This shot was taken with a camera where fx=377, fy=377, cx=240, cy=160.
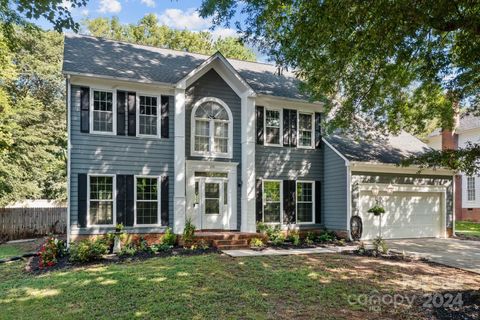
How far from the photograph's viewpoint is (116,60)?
1323 cm

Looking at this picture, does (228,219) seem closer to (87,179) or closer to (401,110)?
(87,179)

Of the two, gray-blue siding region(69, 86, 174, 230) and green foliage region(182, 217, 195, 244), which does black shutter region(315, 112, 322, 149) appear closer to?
gray-blue siding region(69, 86, 174, 230)

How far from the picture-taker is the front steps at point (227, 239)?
1181 cm

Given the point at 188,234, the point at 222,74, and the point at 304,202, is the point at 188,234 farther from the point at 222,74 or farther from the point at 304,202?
the point at 222,74

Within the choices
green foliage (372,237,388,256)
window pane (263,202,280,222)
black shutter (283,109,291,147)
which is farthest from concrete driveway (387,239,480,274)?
black shutter (283,109,291,147)

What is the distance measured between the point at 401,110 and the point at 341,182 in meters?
3.37

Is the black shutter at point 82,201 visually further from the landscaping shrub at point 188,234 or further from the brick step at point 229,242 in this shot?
the brick step at point 229,242

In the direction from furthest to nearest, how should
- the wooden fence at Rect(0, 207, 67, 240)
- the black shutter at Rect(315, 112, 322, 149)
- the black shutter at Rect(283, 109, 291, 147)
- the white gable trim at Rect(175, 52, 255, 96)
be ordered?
the wooden fence at Rect(0, 207, 67, 240), the black shutter at Rect(315, 112, 322, 149), the black shutter at Rect(283, 109, 291, 147), the white gable trim at Rect(175, 52, 255, 96)

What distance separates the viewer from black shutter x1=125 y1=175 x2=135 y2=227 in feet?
39.2

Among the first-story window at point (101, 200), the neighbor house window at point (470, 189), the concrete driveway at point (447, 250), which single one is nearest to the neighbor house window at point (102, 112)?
the first-story window at point (101, 200)

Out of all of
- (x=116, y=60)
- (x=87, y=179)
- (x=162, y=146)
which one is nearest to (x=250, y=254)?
(x=162, y=146)

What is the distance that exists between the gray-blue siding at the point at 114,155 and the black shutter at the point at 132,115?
0.75 feet

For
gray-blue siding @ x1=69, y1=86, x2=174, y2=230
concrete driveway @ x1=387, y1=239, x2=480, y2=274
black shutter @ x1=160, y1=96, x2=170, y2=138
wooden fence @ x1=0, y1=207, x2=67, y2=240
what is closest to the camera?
concrete driveway @ x1=387, y1=239, x2=480, y2=274

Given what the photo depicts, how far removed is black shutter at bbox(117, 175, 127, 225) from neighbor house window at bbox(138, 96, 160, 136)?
1.70 meters
